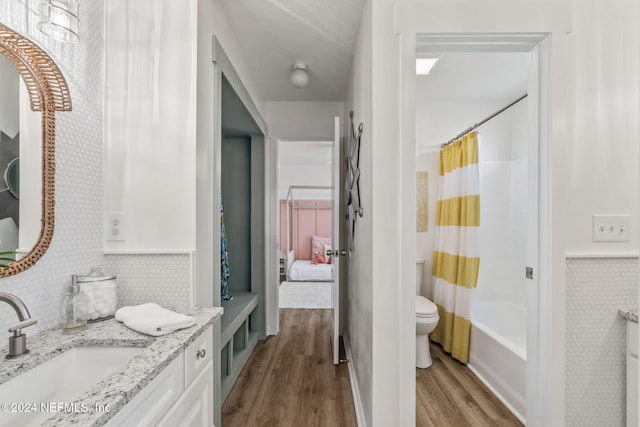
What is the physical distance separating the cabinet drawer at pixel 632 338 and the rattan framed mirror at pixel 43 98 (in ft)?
7.76

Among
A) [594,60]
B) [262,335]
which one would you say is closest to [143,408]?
[594,60]

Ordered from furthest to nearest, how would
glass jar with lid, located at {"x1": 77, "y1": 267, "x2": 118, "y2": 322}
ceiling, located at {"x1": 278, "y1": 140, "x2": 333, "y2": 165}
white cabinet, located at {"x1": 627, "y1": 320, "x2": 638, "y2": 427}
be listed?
ceiling, located at {"x1": 278, "y1": 140, "x2": 333, "y2": 165}, white cabinet, located at {"x1": 627, "y1": 320, "x2": 638, "y2": 427}, glass jar with lid, located at {"x1": 77, "y1": 267, "x2": 118, "y2": 322}

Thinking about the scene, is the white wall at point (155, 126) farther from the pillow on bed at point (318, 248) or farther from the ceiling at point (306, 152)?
the pillow on bed at point (318, 248)

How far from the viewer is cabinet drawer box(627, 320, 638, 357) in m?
1.37

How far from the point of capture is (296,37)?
2.11m

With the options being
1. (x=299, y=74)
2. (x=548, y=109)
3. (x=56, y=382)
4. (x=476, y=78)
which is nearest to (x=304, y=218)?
(x=299, y=74)

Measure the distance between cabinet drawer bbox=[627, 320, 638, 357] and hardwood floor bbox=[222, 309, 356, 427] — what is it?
55.3 inches

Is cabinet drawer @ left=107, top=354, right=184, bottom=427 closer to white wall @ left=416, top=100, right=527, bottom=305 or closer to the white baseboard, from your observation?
the white baseboard

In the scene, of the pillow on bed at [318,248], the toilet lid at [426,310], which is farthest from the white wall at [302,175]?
the toilet lid at [426,310]

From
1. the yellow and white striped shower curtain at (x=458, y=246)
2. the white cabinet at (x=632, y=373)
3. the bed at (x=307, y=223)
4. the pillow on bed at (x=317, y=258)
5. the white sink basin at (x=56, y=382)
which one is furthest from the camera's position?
the bed at (x=307, y=223)

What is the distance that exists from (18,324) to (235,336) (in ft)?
6.53

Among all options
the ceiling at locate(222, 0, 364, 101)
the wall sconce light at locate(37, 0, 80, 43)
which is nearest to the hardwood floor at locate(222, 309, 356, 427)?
the wall sconce light at locate(37, 0, 80, 43)

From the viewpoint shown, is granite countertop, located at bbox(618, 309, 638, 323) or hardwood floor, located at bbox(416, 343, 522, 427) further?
hardwood floor, located at bbox(416, 343, 522, 427)

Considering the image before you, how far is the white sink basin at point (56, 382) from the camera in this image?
777 millimetres
